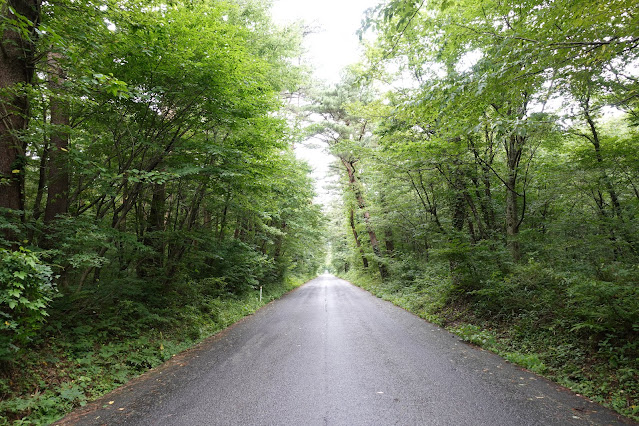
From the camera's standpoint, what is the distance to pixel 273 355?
18.3 ft

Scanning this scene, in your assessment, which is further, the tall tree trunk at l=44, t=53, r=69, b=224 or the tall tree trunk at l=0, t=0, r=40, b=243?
the tall tree trunk at l=44, t=53, r=69, b=224

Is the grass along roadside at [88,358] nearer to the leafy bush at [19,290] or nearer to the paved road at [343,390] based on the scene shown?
the paved road at [343,390]

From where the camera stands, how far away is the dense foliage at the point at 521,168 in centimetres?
396

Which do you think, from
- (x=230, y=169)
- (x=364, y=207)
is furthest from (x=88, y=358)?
(x=364, y=207)

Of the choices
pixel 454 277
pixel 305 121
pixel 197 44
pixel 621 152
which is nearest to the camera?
pixel 197 44

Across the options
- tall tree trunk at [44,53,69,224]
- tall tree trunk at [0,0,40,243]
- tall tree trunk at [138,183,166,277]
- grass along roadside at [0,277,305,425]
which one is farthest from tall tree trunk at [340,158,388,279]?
tall tree trunk at [0,0,40,243]

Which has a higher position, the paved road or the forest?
the forest

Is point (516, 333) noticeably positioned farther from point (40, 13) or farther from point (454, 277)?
point (40, 13)

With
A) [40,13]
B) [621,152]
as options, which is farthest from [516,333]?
[40,13]

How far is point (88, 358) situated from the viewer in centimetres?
468

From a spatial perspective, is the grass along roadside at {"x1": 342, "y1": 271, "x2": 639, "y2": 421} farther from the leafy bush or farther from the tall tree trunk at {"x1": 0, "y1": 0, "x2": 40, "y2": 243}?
the tall tree trunk at {"x1": 0, "y1": 0, "x2": 40, "y2": 243}

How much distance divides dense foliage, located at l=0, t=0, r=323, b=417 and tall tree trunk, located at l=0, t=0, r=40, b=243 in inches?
0.9

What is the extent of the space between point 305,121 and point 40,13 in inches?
603

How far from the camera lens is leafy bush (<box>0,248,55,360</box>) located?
310 cm
